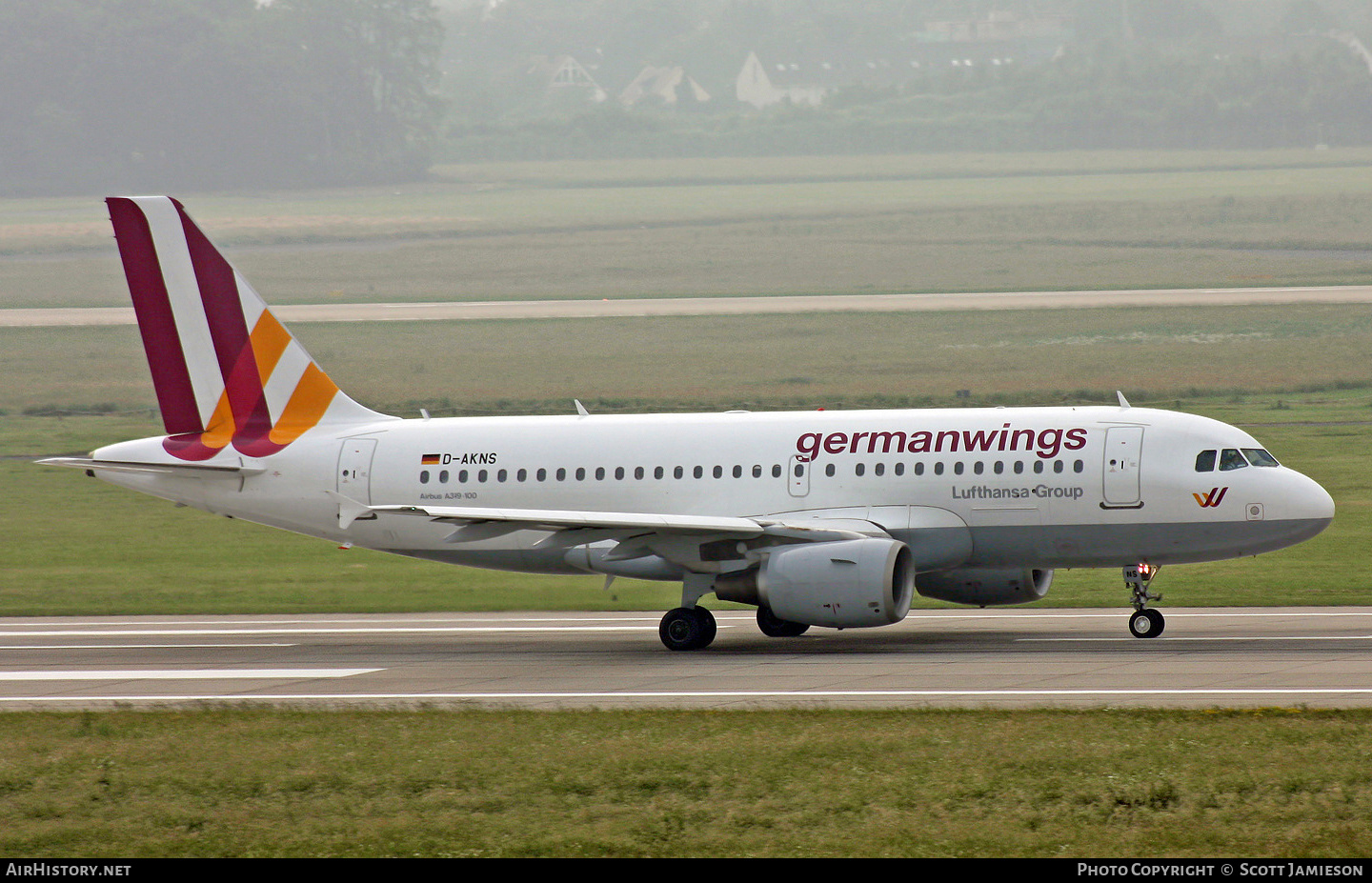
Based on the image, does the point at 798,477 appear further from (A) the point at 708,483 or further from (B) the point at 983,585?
(B) the point at 983,585

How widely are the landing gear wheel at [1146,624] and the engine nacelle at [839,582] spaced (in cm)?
393

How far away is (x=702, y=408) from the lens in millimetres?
64250

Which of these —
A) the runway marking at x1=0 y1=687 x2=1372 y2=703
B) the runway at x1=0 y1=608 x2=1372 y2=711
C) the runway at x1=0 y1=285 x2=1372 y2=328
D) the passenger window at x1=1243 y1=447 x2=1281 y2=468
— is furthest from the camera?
the runway at x1=0 y1=285 x2=1372 y2=328

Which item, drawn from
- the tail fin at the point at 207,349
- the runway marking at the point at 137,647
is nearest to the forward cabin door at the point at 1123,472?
the tail fin at the point at 207,349

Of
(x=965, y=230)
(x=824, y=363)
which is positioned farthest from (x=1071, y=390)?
(x=965, y=230)

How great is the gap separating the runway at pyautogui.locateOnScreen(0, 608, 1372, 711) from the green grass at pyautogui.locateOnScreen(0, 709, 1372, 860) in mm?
2268

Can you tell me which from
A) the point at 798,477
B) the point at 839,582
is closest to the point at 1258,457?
the point at 839,582

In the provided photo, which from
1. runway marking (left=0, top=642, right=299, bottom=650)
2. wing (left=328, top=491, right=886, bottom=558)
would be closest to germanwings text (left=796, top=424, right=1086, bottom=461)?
wing (left=328, top=491, right=886, bottom=558)

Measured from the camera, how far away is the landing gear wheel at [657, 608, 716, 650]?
30422 millimetres

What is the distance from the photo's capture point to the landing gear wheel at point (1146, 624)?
96.5 ft

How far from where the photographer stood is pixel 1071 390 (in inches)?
2579

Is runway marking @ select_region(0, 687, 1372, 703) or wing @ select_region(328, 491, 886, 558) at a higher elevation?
wing @ select_region(328, 491, 886, 558)

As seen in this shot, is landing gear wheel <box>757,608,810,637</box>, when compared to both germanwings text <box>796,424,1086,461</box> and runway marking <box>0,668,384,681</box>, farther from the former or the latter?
runway marking <box>0,668,384,681</box>

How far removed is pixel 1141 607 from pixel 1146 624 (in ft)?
1.62
